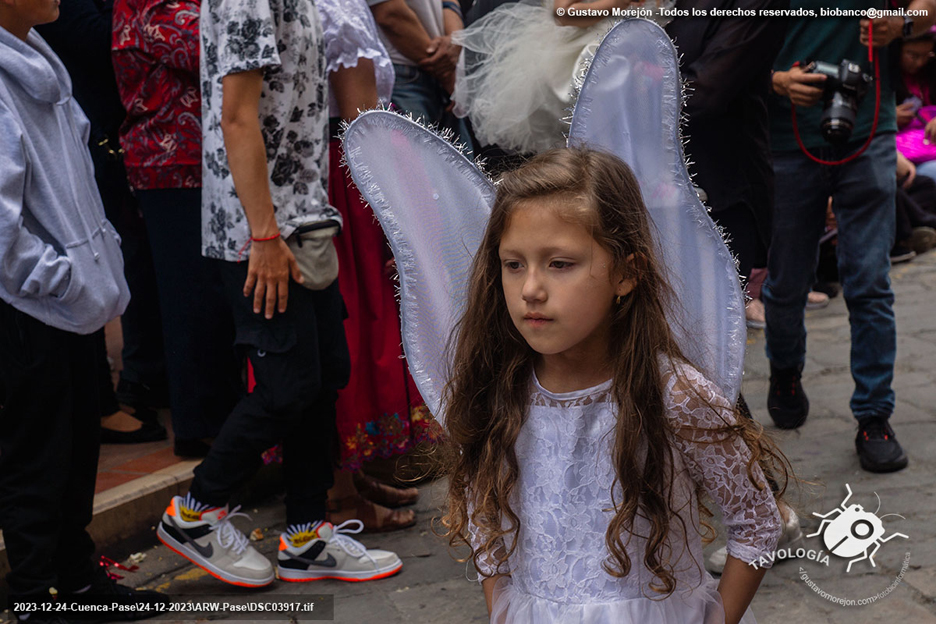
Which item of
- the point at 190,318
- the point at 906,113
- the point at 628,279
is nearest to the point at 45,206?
the point at 190,318

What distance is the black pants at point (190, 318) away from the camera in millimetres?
3236

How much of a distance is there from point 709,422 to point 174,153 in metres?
2.16

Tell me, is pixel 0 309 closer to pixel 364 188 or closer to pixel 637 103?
pixel 364 188

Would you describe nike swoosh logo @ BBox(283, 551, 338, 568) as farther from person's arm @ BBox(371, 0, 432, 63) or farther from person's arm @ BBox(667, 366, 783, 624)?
person's arm @ BBox(371, 0, 432, 63)

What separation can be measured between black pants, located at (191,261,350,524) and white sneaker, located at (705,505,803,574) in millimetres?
1216

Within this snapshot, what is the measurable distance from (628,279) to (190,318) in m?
2.21

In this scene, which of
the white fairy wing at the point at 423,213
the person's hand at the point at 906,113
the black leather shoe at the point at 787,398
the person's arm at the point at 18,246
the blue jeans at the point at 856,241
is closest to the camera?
the white fairy wing at the point at 423,213

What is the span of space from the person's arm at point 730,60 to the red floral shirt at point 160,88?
1.48 metres

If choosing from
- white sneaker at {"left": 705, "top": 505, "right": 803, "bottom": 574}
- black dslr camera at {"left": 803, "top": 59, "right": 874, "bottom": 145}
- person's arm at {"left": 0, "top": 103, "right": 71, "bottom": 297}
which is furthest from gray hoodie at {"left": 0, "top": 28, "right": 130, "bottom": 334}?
black dslr camera at {"left": 803, "top": 59, "right": 874, "bottom": 145}

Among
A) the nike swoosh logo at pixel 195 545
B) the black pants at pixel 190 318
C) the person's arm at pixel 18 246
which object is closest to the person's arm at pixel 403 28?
the black pants at pixel 190 318

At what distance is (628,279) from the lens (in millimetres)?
1492

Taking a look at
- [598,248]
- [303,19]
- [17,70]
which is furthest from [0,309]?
[598,248]

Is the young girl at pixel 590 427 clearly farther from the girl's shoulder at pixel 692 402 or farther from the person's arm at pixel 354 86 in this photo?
the person's arm at pixel 354 86

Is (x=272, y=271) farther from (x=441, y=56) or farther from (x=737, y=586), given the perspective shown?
(x=737, y=586)
